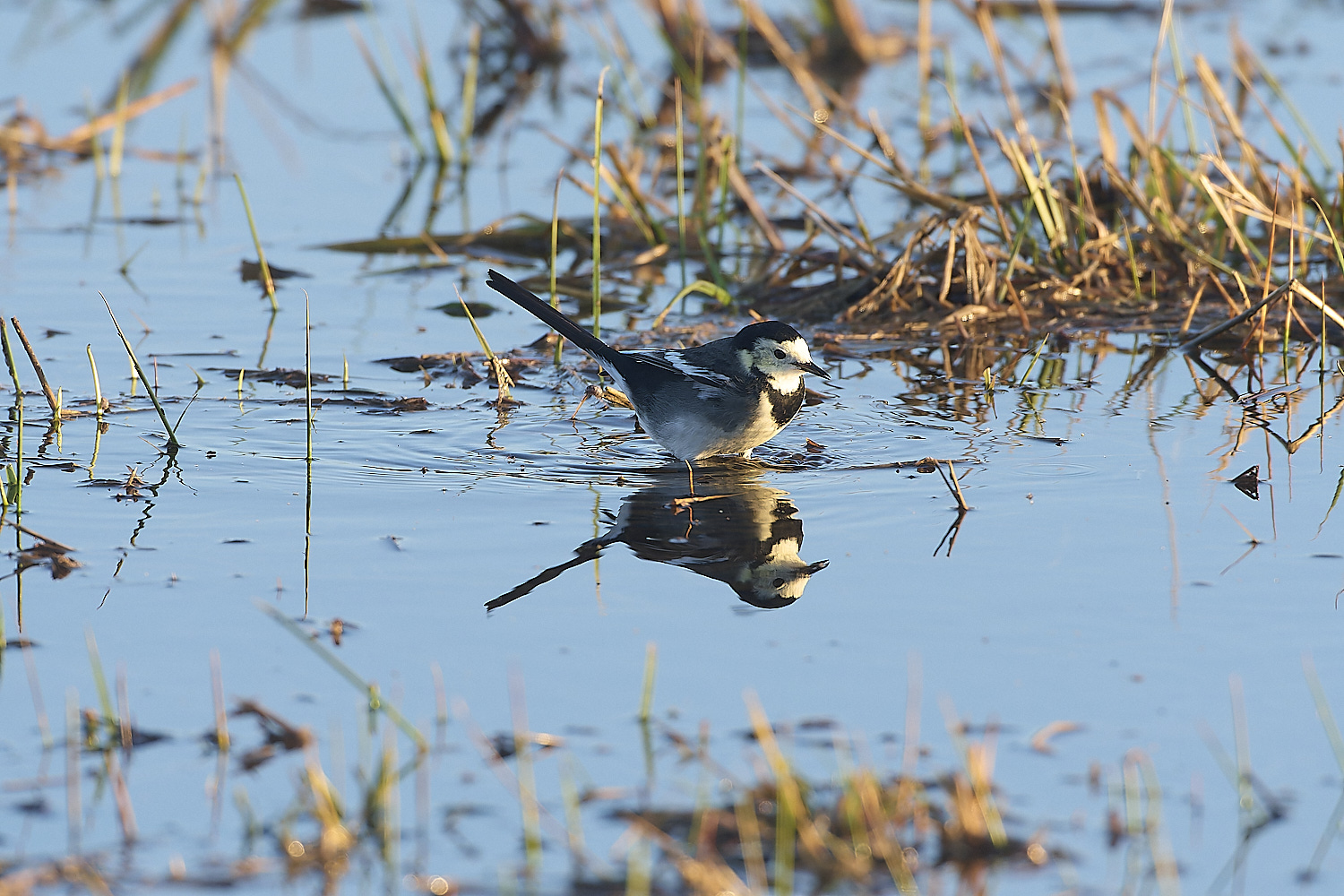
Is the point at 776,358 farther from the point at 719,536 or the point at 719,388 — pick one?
the point at 719,536

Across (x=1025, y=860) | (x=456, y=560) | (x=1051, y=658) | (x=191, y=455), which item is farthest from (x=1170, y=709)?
(x=191, y=455)

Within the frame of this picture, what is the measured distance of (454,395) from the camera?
709 cm

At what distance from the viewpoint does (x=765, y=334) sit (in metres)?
6.37

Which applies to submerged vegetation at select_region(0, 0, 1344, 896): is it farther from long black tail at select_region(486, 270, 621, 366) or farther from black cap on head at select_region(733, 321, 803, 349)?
black cap on head at select_region(733, 321, 803, 349)

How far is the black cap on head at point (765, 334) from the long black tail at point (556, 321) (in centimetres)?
50

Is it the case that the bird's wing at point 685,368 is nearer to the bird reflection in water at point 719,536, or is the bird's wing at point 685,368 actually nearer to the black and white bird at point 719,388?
the black and white bird at point 719,388

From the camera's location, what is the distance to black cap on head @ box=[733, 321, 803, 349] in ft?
20.9

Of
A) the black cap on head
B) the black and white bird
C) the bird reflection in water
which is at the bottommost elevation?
the bird reflection in water

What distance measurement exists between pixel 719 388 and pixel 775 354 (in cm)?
33

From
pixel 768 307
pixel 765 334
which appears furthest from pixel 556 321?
pixel 768 307

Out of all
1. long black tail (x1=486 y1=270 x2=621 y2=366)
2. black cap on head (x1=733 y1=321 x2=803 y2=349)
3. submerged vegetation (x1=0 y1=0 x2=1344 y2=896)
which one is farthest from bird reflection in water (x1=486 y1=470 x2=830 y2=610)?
long black tail (x1=486 y1=270 x2=621 y2=366)

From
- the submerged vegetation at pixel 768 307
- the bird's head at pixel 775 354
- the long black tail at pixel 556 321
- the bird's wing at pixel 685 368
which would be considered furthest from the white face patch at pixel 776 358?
the long black tail at pixel 556 321

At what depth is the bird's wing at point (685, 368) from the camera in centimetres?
618

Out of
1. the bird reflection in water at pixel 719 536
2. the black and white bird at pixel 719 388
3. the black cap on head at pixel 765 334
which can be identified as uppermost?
the black cap on head at pixel 765 334
